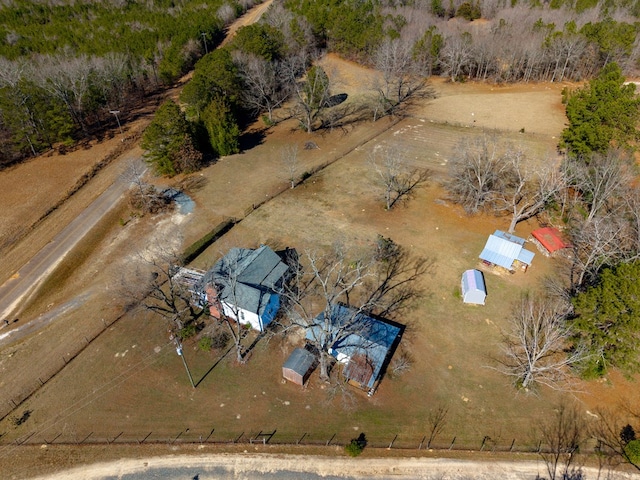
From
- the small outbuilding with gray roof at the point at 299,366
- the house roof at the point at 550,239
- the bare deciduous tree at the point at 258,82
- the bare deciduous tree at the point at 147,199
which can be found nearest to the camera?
the small outbuilding with gray roof at the point at 299,366

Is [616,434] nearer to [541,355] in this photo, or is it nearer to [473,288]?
[541,355]

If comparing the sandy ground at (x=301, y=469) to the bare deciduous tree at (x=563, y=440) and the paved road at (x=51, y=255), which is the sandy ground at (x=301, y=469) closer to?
the bare deciduous tree at (x=563, y=440)

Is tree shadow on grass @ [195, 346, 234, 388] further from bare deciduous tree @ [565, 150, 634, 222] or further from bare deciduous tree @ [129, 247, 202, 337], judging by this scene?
bare deciduous tree @ [565, 150, 634, 222]

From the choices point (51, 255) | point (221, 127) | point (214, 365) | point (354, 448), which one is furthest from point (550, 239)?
point (51, 255)

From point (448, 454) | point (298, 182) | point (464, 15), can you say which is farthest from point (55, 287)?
point (464, 15)

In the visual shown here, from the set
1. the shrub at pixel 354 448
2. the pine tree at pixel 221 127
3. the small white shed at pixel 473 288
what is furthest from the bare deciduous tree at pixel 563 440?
the pine tree at pixel 221 127

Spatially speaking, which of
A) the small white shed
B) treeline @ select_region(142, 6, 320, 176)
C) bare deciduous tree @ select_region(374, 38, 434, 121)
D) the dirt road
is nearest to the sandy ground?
the small white shed
